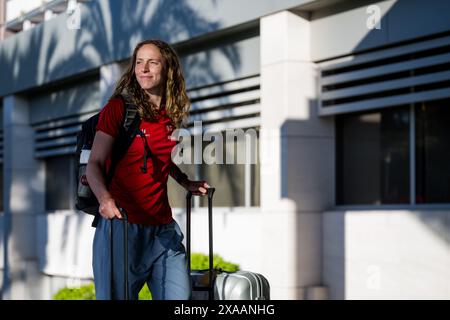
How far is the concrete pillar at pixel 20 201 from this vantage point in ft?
60.1

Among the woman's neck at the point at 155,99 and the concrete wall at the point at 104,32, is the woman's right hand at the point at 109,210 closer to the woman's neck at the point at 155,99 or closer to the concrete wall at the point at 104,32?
the woman's neck at the point at 155,99

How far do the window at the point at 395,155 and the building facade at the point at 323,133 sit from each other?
1 cm

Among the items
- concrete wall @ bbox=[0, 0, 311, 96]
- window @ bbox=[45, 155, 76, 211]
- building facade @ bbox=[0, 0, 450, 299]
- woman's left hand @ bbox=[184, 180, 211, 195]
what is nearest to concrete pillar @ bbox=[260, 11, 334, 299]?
building facade @ bbox=[0, 0, 450, 299]

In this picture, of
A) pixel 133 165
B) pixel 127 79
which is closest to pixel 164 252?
pixel 133 165

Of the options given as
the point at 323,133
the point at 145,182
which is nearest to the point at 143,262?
the point at 145,182

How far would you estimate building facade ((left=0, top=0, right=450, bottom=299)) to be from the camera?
9789mm

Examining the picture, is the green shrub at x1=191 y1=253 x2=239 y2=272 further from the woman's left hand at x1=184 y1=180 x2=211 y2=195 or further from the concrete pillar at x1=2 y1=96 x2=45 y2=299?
the concrete pillar at x1=2 y1=96 x2=45 y2=299

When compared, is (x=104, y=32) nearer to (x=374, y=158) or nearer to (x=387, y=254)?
(x=374, y=158)

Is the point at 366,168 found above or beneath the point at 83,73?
beneath

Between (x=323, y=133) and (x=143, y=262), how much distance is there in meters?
6.36

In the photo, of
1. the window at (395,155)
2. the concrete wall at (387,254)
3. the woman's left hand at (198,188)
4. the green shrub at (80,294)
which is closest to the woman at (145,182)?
the woman's left hand at (198,188)
